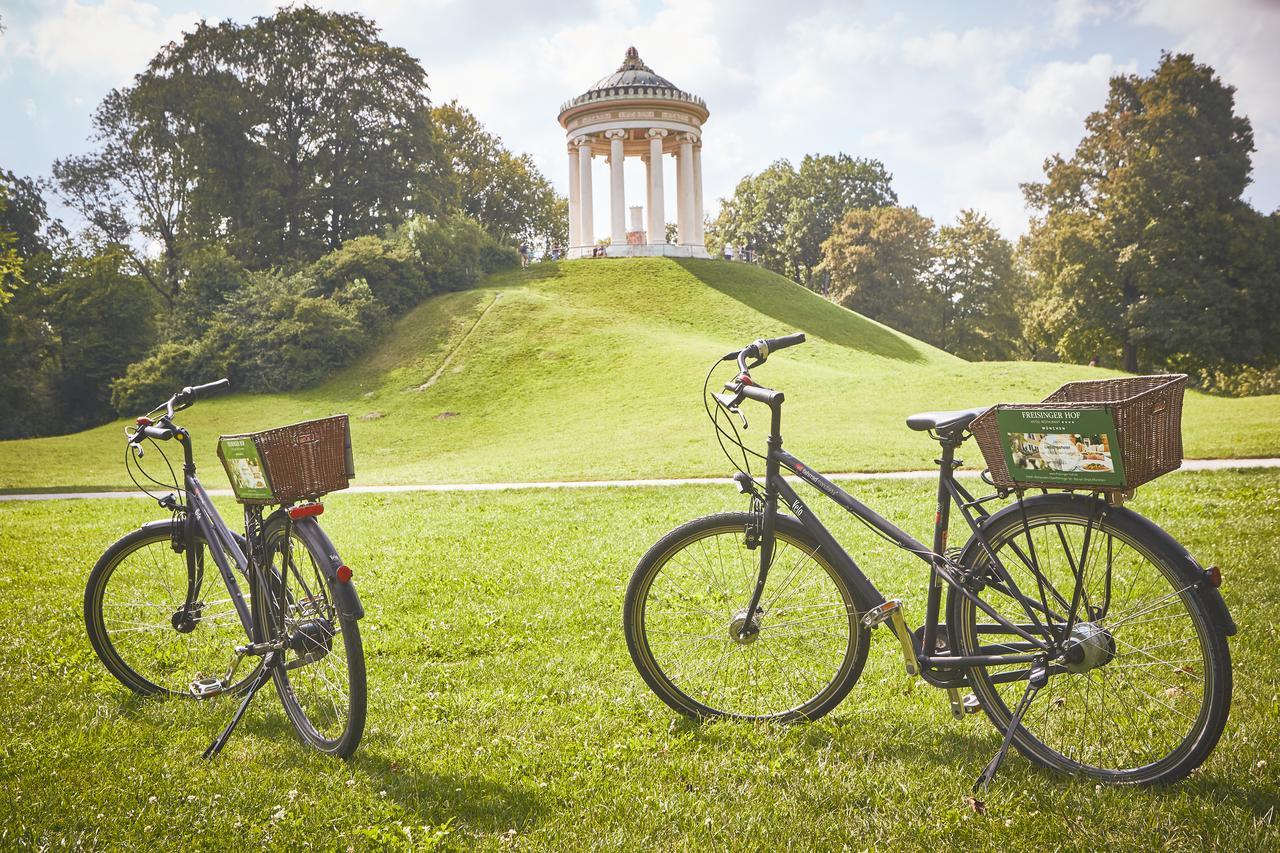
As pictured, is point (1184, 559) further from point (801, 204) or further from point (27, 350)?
point (801, 204)

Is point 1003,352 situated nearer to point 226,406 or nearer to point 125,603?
point 226,406

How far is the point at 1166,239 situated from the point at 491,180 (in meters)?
40.1

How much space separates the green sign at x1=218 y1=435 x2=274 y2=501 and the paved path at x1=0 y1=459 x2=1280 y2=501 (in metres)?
10.2

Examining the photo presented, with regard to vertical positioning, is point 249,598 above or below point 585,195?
below

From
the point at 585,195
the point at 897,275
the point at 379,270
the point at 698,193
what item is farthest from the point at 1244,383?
the point at 379,270

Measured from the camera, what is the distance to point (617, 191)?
4900 centimetres

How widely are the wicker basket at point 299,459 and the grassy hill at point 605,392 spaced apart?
1251 cm

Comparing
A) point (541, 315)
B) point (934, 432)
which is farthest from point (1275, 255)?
point (934, 432)

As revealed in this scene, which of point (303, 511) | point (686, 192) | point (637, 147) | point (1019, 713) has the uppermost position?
point (637, 147)

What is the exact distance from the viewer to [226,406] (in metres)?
32.6

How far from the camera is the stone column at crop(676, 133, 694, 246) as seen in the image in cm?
5000

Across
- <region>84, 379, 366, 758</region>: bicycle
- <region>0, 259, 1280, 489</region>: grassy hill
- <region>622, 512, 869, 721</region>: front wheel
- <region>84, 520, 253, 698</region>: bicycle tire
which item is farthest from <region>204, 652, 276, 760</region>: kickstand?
<region>0, 259, 1280, 489</region>: grassy hill

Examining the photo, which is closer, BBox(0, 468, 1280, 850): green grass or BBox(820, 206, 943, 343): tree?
BBox(0, 468, 1280, 850): green grass

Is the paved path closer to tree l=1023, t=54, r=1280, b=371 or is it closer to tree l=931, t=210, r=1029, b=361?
tree l=1023, t=54, r=1280, b=371
